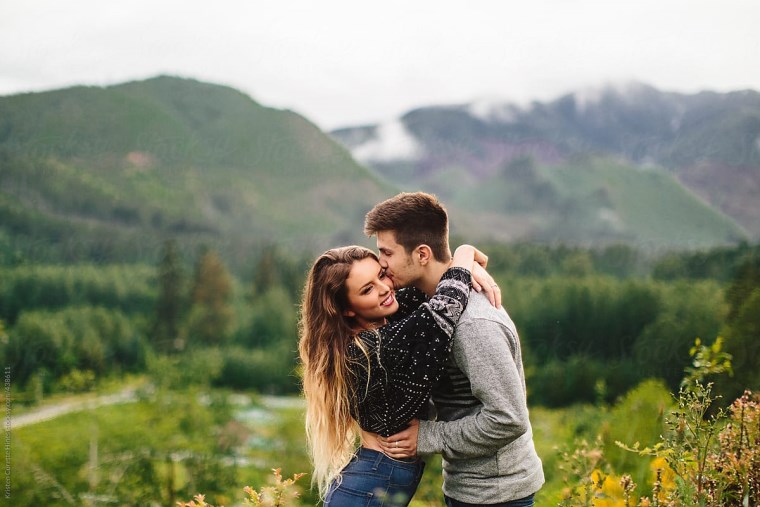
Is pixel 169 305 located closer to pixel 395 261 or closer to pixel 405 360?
pixel 395 261

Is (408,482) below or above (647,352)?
above

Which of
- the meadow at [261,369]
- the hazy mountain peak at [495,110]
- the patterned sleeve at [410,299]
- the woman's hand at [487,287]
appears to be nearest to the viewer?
the woman's hand at [487,287]

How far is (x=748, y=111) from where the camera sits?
Result: 32.4 meters

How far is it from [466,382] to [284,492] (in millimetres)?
819

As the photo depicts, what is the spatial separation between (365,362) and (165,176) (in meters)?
63.7

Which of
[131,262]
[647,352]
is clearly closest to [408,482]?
[647,352]

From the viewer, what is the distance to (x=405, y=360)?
7.91 ft

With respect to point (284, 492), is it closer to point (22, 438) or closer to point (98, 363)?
point (22, 438)

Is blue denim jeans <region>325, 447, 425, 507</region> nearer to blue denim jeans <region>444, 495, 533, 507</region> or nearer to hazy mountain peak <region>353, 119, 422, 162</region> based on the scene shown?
blue denim jeans <region>444, 495, 533, 507</region>

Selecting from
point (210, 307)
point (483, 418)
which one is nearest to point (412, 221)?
point (483, 418)

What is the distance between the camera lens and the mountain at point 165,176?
4991cm

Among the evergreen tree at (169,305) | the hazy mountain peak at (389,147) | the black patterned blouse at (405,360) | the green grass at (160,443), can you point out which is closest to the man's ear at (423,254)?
the black patterned blouse at (405,360)

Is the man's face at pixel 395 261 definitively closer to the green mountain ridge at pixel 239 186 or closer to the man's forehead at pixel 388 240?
the man's forehead at pixel 388 240

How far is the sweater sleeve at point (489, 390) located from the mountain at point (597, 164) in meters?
34.0
